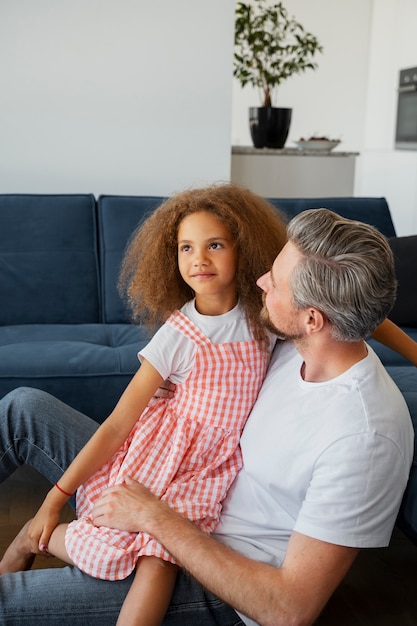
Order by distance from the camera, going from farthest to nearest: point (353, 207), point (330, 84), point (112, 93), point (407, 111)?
point (330, 84), point (407, 111), point (112, 93), point (353, 207)

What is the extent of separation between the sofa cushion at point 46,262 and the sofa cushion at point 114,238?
4cm

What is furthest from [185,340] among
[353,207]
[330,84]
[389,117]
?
Answer: [330,84]

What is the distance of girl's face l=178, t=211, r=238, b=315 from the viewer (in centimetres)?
160

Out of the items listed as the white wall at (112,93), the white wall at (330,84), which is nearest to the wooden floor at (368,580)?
the white wall at (112,93)

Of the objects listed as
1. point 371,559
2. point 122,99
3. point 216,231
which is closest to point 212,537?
point 216,231

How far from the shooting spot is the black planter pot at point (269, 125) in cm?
403

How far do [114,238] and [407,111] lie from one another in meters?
3.37

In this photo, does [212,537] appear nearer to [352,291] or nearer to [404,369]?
[352,291]

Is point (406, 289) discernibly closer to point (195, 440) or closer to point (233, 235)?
point (233, 235)

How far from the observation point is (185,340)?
1.62 meters

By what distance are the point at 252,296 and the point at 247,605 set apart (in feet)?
2.17

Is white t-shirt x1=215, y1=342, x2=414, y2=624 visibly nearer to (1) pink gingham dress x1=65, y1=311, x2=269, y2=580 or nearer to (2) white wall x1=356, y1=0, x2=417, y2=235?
(1) pink gingham dress x1=65, y1=311, x2=269, y2=580

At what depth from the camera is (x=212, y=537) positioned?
4.67 ft

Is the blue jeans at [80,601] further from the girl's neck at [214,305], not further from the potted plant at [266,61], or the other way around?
the potted plant at [266,61]
